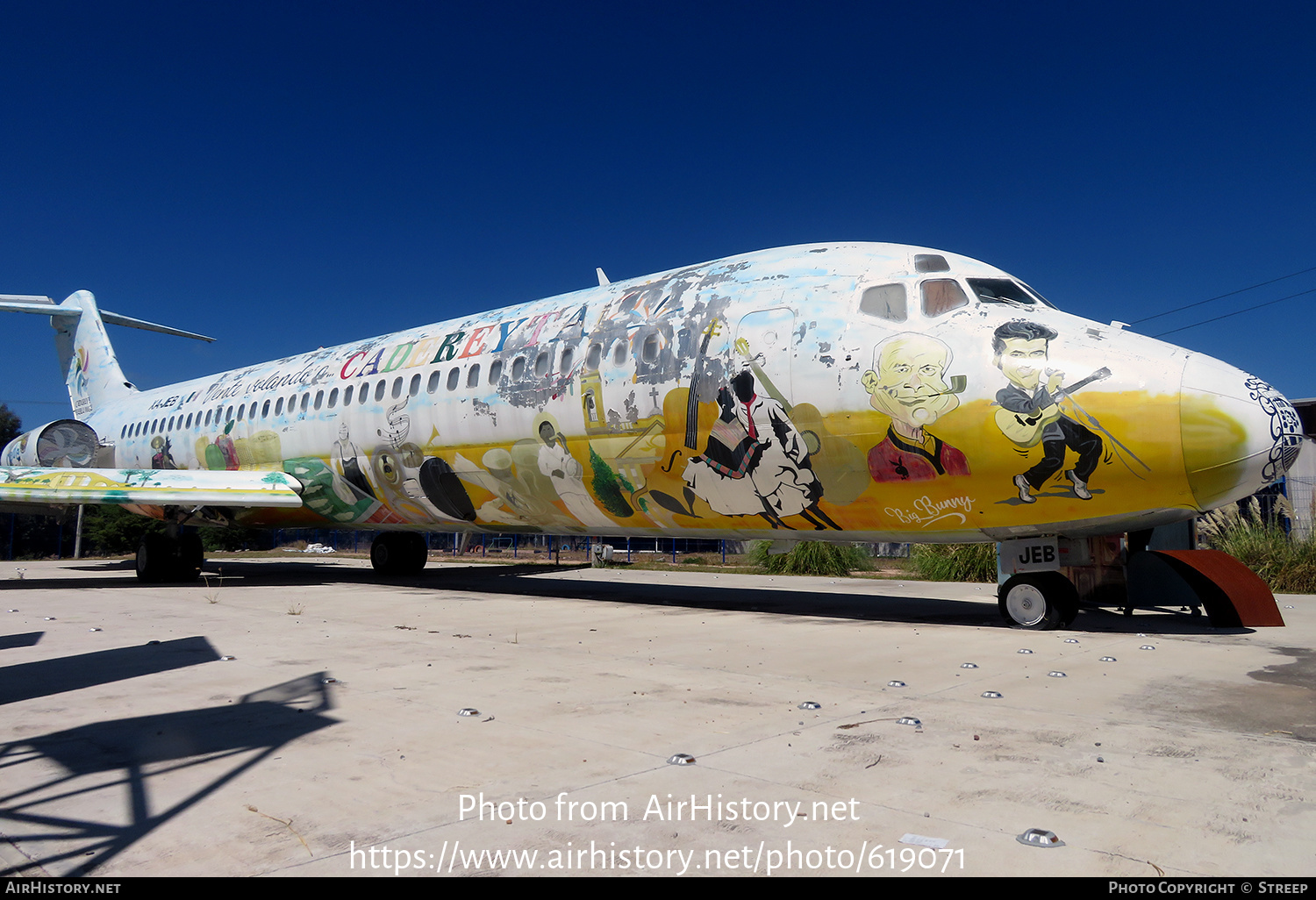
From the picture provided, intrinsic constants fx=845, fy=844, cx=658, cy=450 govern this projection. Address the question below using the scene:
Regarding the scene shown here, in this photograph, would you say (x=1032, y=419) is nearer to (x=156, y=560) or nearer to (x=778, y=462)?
(x=778, y=462)

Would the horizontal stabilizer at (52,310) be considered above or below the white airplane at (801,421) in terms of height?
above

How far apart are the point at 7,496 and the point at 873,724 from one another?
15492 mm

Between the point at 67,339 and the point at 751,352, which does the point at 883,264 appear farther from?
the point at 67,339

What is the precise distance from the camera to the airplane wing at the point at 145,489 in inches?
567

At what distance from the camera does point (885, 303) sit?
862cm

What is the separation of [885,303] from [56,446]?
20.1 meters

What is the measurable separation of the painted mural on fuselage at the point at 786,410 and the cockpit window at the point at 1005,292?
0.03 meters

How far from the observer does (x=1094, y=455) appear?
7.34 meters

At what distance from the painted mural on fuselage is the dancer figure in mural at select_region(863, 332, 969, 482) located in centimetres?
2

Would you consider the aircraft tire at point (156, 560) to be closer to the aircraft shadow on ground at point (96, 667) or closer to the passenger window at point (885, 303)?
the aircraft shadow on ground at point (96, 667)

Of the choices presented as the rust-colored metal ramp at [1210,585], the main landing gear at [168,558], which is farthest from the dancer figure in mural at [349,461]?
the rust-colored metal ramp at [1210,585]

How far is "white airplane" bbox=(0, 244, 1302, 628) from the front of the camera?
24.0 ft

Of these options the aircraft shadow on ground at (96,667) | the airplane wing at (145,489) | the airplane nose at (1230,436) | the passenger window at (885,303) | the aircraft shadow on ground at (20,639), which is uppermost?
the passenger window at (885,303)

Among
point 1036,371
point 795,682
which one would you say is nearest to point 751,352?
point 1036,371
